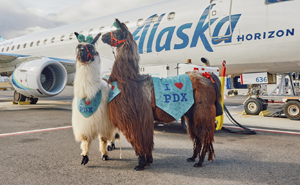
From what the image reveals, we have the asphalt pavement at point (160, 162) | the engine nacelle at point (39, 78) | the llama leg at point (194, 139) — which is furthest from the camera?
the engine nacelle at point (39, 78)

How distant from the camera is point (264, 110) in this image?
25.2 feet

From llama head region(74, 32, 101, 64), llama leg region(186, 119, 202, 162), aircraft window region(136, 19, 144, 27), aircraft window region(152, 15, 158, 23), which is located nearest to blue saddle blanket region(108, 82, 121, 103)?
llama head region(74, 32, 101, 64)

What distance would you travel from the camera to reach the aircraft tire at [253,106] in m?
7.58

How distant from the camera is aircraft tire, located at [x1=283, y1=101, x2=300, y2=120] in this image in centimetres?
650

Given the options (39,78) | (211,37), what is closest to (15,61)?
(39,78)

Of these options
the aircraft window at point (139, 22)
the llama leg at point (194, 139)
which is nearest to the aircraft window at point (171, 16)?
the aircraft window at point (139, 22)

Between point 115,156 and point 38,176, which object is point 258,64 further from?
point 38,176

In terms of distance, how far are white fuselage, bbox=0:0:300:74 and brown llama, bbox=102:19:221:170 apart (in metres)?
3.02

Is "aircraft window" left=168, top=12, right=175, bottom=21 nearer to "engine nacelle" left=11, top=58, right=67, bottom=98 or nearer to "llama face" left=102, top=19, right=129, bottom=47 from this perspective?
"engine nacelle" left=11, top=58, right=67, bottom=98

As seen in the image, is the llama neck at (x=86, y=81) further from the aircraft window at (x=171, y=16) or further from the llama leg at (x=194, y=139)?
the aircraft window at (x=171, y=16)

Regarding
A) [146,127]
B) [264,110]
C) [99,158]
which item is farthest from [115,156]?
[264,110]

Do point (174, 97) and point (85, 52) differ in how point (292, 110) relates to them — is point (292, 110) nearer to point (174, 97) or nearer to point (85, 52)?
point (174, 97)

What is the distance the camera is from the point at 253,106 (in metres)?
7.73

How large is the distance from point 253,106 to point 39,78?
728cm
